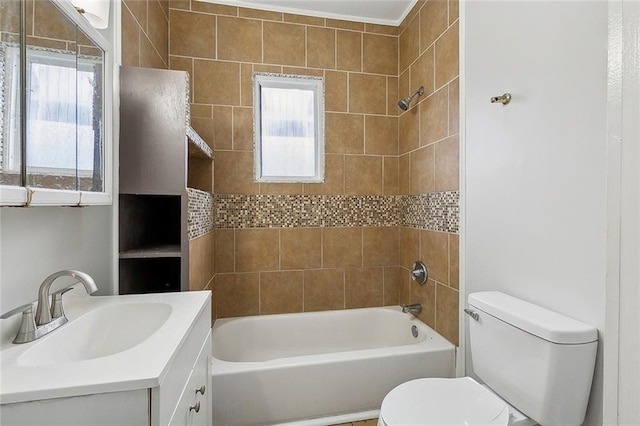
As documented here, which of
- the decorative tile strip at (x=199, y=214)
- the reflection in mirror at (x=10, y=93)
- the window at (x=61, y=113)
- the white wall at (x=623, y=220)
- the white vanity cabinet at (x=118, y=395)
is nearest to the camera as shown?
the white wall at (x=623, y=220)

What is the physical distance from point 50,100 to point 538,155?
1734 millimetres

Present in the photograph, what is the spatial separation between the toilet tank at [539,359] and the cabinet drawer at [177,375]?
113cm

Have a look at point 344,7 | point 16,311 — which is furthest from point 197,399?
point 344,7

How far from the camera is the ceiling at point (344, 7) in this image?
2141 millimetres

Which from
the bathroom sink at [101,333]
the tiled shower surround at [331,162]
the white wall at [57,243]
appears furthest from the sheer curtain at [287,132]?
the bathroom sink at [101,333]

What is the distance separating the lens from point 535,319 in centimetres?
105

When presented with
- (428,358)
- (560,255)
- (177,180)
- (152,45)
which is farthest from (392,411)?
(152,45)

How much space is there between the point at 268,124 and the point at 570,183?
1852mm

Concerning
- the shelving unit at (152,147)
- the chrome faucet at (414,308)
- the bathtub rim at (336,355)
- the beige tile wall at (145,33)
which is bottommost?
the bathtub rim at (336,355)

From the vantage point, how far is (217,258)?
2.17 m

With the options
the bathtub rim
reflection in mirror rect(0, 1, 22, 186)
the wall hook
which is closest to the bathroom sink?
reflection in mirror rect(0, 1, 22, 186)

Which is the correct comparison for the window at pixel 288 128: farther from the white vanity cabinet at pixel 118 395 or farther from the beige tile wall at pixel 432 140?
the white vanity cabinet at pixel 118 395

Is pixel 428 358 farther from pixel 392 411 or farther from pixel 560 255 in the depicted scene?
pixel 560 255

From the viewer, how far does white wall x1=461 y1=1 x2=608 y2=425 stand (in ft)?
3.29
